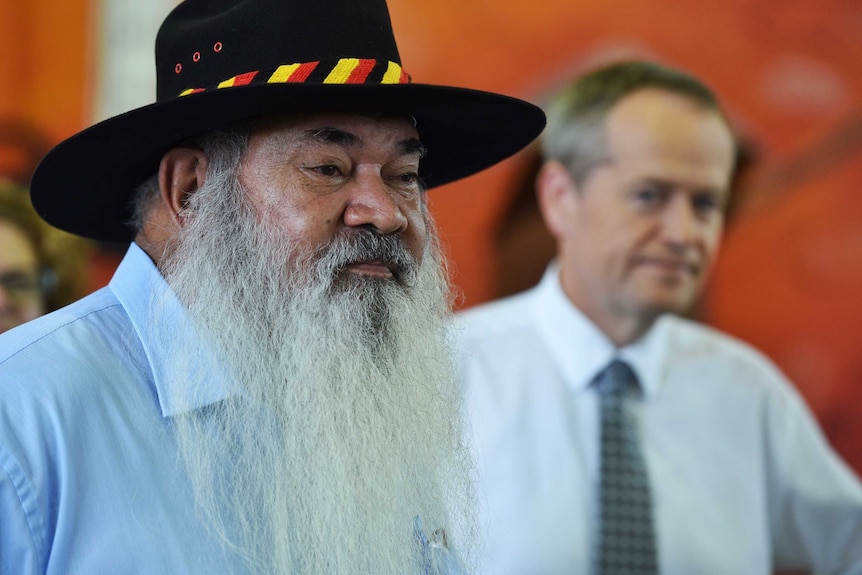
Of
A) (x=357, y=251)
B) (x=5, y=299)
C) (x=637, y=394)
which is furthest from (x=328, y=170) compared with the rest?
(x=637, y=394)

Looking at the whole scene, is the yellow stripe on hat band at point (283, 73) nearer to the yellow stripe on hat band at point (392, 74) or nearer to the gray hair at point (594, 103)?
the yellow stripe on hat band at point (392, 74)

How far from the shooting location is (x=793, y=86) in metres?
2.97

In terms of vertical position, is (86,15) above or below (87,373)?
above

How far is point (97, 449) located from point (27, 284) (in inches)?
54.3

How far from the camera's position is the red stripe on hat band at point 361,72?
1.42 m

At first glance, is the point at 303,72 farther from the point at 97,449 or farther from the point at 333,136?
the point at 97,449

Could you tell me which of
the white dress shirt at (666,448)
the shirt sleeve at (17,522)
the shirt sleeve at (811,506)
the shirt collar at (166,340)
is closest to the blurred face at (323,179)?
the shirt collar at (166,340)

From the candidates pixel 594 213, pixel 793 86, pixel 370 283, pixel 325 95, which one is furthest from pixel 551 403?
pixel 325 95

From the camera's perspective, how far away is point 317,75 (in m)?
1.41

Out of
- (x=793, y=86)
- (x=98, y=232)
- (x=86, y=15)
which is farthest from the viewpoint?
(x=793, y=86)

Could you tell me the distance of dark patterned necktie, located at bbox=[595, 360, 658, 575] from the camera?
8.42ft

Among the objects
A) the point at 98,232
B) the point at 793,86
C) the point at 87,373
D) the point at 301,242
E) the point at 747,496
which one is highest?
the point at 793,86

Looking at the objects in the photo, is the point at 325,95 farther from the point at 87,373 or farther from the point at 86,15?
the point at 86,15

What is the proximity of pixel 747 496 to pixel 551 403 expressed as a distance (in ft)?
2.00
